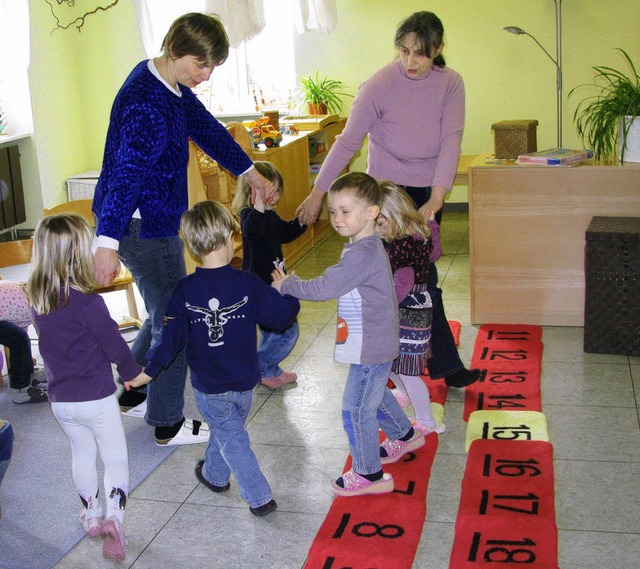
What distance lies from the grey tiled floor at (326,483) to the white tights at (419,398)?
0.08 meters

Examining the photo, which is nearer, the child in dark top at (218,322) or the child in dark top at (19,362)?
the child in dark top at (218,322)

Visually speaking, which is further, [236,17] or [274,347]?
[236,17]

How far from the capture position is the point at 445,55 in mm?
7098

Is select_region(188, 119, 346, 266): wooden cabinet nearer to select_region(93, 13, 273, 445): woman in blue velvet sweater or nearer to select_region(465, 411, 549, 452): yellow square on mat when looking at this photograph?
select_region(93, 13, 273, 445): woman in blue velvet sweater

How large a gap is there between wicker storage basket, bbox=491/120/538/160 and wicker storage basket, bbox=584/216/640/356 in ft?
2.11

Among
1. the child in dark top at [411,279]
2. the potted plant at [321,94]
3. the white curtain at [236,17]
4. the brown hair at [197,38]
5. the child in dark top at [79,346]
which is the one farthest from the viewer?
the potted plant at [321,94]

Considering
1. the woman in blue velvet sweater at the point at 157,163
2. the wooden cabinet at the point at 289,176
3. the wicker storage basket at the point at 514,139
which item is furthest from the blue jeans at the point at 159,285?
the wicker storage basket at the point at 514,139

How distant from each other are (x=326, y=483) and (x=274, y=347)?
87 centimetres

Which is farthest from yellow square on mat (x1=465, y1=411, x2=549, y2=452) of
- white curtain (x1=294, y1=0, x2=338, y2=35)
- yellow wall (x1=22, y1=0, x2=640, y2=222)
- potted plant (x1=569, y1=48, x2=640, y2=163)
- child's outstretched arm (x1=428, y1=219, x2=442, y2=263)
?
yellow wall (x1=22, y1=0, x2=640, y2=222)

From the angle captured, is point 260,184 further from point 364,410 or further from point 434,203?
point 364,410

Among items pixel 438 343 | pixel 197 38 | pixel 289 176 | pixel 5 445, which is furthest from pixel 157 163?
pixel 289 176

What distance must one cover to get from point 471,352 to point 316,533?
1.65 meters

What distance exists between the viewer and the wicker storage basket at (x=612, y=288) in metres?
3.65

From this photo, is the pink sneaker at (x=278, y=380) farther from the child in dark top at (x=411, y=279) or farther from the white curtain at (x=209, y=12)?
the white curtain at (x=209, y=12)
